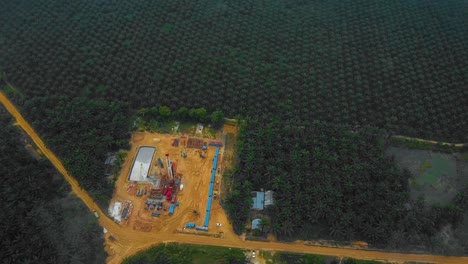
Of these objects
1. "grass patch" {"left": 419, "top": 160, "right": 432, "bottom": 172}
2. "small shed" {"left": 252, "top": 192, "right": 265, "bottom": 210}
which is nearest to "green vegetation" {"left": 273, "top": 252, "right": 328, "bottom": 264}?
"small shed" {"left": 252, "top": 192, "right": 265, "bottom": 210}

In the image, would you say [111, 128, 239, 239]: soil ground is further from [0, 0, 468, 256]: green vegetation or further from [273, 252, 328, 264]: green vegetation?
[273, 252, 328, 264]: green vegetation

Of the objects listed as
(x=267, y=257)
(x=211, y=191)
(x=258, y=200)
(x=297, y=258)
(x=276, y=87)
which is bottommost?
(x=267, y=257)

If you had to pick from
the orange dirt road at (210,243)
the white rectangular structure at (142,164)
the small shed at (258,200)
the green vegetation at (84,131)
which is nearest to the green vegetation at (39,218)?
the orange dirt road at (210,243)

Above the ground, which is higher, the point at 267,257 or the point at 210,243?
the point at 210,243

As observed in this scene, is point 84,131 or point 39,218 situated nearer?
point 39,218

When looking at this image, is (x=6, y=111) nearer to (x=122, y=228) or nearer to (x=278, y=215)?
(x=122, y=228)

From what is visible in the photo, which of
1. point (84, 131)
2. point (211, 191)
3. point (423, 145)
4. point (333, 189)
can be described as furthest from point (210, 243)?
point (423, 145)

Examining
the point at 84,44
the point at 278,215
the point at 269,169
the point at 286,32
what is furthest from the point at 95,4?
the point at 278,215

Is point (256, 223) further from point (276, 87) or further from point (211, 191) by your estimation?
point (276, 87)

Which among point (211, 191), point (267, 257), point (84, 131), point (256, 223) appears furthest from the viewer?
point (84, 131)
